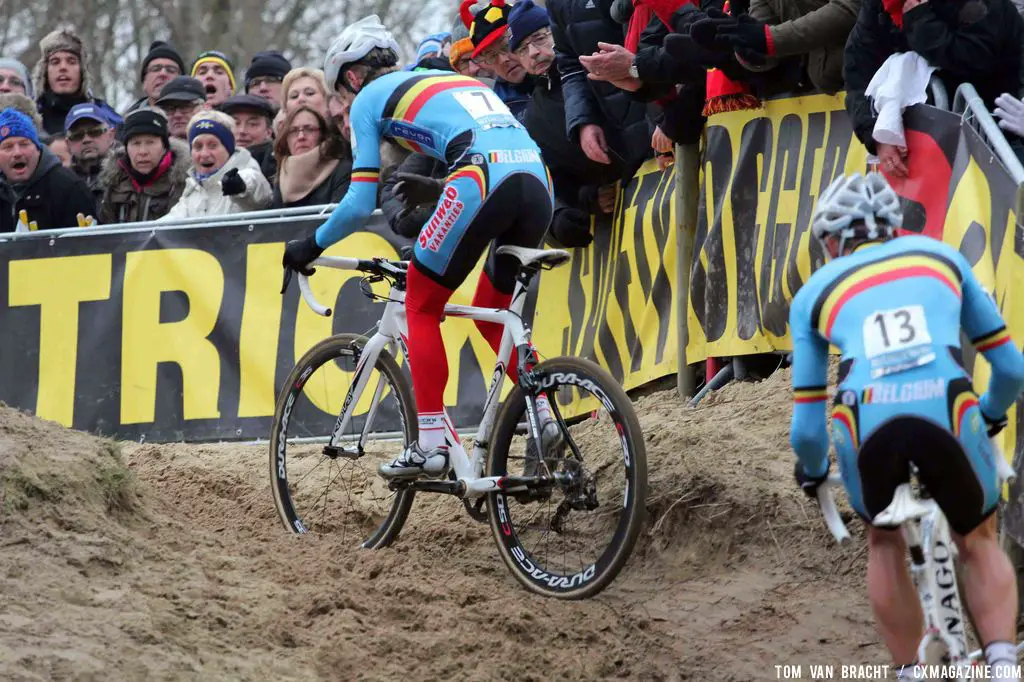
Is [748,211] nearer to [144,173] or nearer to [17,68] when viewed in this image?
[144,173]

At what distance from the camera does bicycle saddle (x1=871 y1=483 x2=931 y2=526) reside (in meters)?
5.46

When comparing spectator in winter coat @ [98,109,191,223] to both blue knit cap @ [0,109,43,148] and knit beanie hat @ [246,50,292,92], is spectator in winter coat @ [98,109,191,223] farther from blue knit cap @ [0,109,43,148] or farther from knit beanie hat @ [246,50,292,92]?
knit beanie hat @ [246,50,292,92]

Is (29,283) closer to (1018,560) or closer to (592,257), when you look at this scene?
(592,257)


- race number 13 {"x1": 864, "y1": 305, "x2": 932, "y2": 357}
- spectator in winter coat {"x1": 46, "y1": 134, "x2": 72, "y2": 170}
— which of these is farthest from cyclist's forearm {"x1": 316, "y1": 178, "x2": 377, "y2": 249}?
spectator in winter coat {"x1": 46, "y1": 134, "x2": 72, "y2": 170}

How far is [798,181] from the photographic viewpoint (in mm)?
9156

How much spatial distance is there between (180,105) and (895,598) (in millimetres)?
9250

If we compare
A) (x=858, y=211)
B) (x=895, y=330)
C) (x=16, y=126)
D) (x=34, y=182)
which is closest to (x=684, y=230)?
(x=858, y=211)

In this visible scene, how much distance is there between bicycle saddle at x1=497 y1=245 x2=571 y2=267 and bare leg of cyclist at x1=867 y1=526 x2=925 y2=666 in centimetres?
219

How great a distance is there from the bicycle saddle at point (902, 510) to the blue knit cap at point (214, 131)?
24.6 feet

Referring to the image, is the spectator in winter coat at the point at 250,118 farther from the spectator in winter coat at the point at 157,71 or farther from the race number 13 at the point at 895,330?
the race number 13 at the point at 895,330

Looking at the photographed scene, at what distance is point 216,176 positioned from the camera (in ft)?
39.4

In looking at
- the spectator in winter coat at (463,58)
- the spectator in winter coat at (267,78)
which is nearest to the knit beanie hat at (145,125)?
the spectator in winter coat at (267,78)

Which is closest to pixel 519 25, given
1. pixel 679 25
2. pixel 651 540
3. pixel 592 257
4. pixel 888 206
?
pixel 679 25

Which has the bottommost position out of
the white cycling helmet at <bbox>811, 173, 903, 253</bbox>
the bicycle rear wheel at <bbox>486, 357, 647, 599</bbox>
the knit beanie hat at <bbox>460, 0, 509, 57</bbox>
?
the bicycle rear wheel at <bbox>486, 357, 647, 599</bbox>
